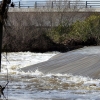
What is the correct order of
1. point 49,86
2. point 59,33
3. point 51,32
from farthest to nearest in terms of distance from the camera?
point 59,33 → point 51,32 → point 49,86

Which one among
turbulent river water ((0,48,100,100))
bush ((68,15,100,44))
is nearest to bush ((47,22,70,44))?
bush ((68,15,100,44))

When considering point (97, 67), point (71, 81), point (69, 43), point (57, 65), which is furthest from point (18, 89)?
point (69, 43)

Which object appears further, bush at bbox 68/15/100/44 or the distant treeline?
bush at bbox 68/15/100/44

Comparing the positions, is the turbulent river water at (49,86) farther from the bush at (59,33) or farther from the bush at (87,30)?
the bush at (87,30)

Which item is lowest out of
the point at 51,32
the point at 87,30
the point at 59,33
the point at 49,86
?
the point at 59,33

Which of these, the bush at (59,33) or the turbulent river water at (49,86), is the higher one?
the turbulent river water at (49,86)

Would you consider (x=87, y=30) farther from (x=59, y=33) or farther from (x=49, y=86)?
(x=49, y=86)

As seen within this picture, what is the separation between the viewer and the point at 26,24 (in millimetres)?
34406

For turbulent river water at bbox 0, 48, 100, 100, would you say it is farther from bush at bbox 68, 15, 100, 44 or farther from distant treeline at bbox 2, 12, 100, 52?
bush at bbox 68, 15, 100, 44

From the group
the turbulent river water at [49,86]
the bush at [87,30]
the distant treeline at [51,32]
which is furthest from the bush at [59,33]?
the turbulent river water at [49,86]

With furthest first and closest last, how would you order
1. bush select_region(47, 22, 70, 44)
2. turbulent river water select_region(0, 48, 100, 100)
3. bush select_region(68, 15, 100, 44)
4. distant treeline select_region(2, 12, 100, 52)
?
bush select_region(68, 15, 100, 44) → bush select_region(47, 22, 70, 44) → distant treeline select_region(2, 12, 100, 52) → turbulent river water select_region(0, 48, 100, 100)

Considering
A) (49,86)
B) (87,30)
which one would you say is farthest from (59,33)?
(49,86)

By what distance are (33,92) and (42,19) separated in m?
26.8

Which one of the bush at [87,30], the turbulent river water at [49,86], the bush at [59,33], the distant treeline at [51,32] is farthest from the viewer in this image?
the bush at [87,30]
